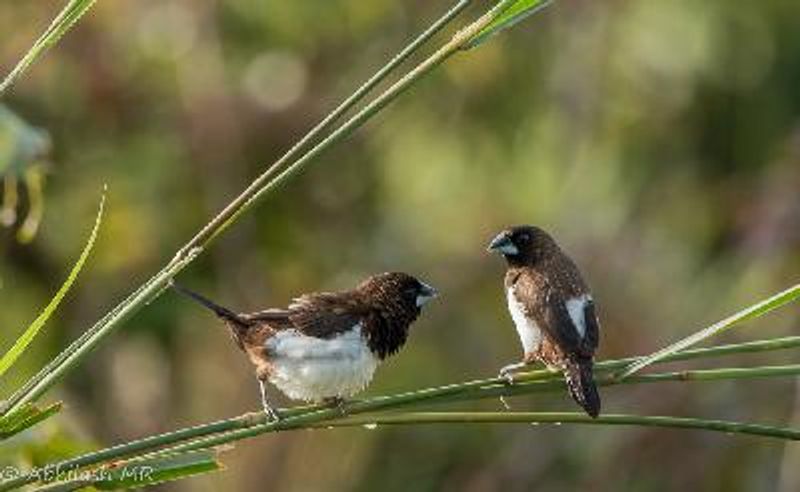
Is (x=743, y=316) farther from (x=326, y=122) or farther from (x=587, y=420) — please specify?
(x=326, y=122)

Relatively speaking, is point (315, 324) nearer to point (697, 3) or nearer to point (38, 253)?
point (38, 253)

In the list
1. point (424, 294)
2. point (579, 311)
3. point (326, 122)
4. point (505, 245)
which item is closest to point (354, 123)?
point (326, 122)

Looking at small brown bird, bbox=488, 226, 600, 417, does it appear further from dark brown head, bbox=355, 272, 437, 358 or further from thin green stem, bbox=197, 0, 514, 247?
thin green stem, bbox=197, 0, 514, 247

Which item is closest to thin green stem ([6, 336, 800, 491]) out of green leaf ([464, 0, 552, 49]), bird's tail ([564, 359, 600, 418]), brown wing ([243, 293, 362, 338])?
green leaf ([464, 0, 552, 49])

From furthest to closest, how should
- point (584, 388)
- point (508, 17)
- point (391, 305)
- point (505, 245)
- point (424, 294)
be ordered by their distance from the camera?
point (505, 245), point (424, 294), point (391, 305), point (584, 388), point (508, 17)

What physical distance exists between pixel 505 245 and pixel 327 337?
0.93 meters

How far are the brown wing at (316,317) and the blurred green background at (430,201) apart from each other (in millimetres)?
4704

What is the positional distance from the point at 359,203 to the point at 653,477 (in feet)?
8.30

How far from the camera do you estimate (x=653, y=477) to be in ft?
30.7

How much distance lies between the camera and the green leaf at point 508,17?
269 centimetres

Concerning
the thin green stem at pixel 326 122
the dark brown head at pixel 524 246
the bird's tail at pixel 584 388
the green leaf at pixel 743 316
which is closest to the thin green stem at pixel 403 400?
the green leaf at pixel 743 316

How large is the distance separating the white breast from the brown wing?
1.74 ft

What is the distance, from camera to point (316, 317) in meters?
4.41

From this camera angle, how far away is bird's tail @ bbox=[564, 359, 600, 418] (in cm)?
373
